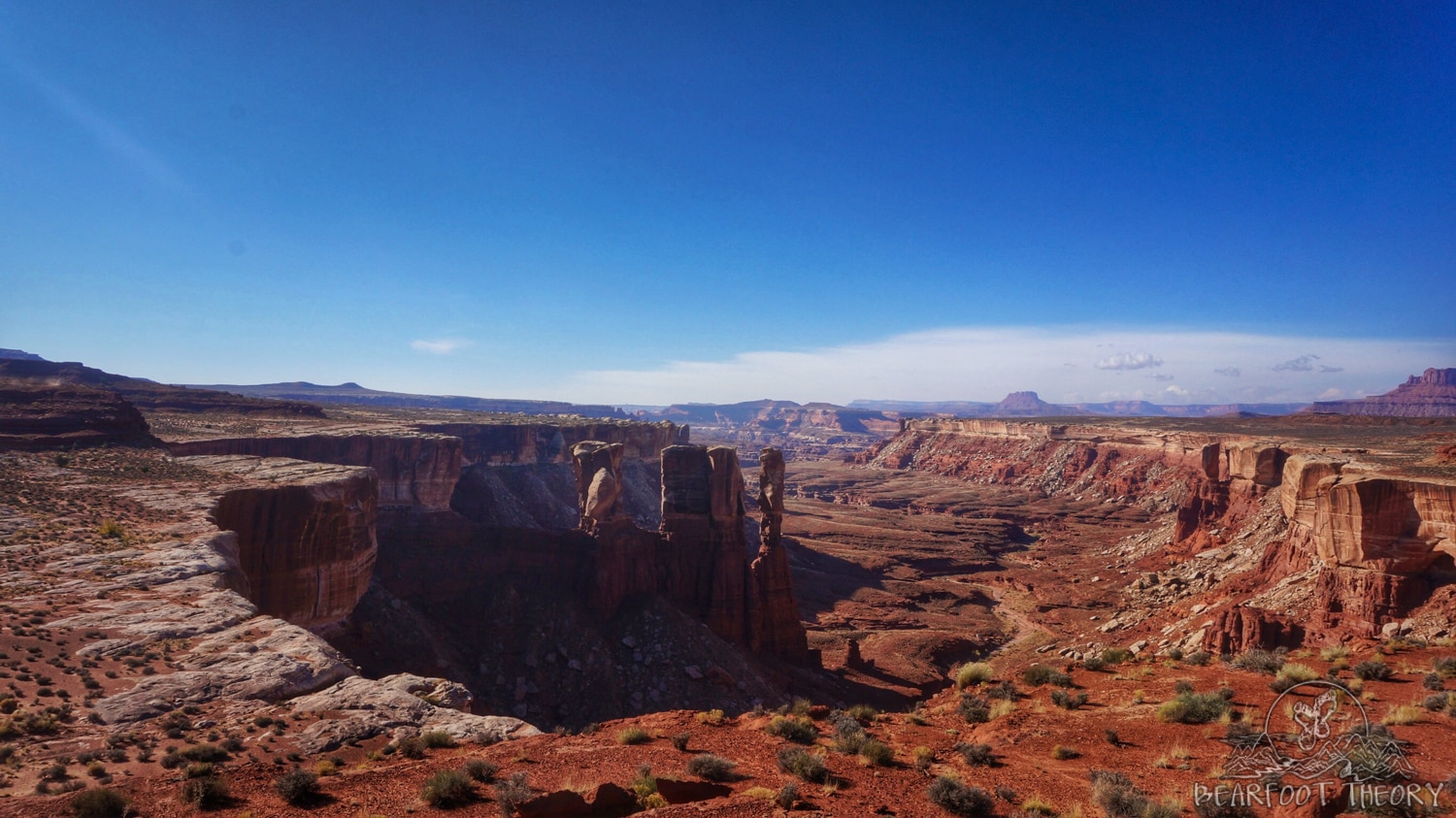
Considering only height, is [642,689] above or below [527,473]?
below

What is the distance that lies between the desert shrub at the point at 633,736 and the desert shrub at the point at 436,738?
3.19m

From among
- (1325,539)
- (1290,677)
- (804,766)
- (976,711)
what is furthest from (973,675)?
(1325,539)

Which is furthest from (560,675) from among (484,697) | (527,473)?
(527,473)

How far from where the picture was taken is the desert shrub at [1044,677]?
17.1 meters

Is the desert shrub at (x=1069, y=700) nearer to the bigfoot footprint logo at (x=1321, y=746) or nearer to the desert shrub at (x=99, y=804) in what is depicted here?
the bigfoot footprint logo at (x=1321, y=746)

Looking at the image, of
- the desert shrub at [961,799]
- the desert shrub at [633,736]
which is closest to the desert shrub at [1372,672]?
the desert shrub at [961,799]

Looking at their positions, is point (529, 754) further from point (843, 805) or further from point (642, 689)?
point (642, 689)

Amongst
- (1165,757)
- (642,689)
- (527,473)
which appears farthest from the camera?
(527,473)

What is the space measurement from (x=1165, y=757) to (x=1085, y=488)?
104328 mm

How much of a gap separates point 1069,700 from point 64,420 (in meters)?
49.8

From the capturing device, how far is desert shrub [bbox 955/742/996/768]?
1224cm

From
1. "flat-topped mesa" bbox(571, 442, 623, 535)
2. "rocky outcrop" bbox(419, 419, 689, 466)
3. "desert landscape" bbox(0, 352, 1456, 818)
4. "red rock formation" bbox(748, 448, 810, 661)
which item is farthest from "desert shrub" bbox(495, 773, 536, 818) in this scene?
"rocky outcrop" bbox(419, 419, 689, 466)

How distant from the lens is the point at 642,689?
29.5m

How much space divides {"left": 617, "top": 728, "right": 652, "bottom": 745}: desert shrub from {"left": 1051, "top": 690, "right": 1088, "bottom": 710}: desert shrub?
30.6 feet
